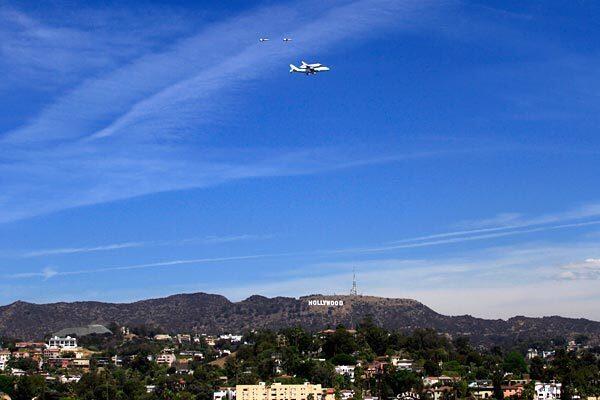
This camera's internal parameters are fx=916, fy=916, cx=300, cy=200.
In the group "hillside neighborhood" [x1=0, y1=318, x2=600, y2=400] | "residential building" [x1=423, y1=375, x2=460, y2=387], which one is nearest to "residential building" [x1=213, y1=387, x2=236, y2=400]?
"hillside neighborhood" [x1=0, y1=318, x2=600, y2=400]

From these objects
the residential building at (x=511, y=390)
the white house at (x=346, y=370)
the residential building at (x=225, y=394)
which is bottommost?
the residential building at (x=225, y=394)

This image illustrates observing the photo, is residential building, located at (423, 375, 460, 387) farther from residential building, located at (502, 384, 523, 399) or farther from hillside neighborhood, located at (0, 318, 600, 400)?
residential building, located at (502, 384, 523, 399)

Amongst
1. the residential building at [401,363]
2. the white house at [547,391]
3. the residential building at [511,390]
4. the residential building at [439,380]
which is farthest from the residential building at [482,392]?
the residential building at [401,363]

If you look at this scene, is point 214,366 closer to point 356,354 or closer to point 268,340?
point 268,340

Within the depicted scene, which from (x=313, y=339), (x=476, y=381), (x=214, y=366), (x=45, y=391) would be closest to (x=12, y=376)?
(x=45, y=391)

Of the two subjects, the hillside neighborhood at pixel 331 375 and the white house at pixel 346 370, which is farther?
the white house at pixel 346 370

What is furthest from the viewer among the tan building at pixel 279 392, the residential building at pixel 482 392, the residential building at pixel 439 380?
the residential building at pixel 439 380

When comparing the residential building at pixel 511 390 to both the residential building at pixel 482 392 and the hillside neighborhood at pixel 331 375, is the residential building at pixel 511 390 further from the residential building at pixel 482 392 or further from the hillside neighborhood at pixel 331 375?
the residential building at pixel 482 392

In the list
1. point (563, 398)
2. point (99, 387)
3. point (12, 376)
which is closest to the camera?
point (563, 398)
